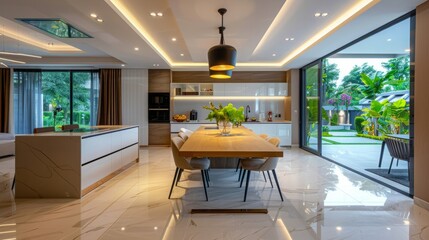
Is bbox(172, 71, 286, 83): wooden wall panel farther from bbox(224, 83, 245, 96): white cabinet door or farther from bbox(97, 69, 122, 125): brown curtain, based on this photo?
bbox(97, 69, 122, 125): brown curtain

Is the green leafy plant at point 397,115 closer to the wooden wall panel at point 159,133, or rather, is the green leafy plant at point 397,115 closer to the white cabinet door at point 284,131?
the white cabinet door at point 284,131

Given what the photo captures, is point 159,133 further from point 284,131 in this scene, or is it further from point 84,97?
point 284,131

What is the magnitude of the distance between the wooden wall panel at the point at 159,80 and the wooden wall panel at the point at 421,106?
6153 millimetres

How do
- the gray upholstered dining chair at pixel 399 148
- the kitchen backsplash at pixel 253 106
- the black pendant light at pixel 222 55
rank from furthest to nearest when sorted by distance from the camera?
the kitchen backsplash at pixel 253 106 < the gray upholstered dining chair at pixel 399 148 < the black pendant light at pixel 222 55

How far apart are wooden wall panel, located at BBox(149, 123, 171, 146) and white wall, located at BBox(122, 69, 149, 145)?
0.21 metres

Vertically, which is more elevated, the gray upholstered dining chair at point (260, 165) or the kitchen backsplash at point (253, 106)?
the kitchen backsplash at point (253, 106)

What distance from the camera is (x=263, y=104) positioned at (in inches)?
328

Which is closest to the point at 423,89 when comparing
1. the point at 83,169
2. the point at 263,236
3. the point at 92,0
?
the point at 263,236

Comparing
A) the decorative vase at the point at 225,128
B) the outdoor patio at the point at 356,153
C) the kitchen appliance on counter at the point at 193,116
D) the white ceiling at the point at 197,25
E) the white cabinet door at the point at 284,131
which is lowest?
the outdoor patio at the point at 356,153

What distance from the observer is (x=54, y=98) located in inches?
323

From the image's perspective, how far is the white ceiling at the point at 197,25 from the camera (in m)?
3.30

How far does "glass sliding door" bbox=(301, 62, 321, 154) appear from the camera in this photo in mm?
6590

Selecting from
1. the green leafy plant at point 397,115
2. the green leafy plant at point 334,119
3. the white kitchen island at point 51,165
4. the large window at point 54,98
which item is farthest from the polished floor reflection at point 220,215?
the large window at point 54,98

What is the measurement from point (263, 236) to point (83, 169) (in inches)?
95.1
